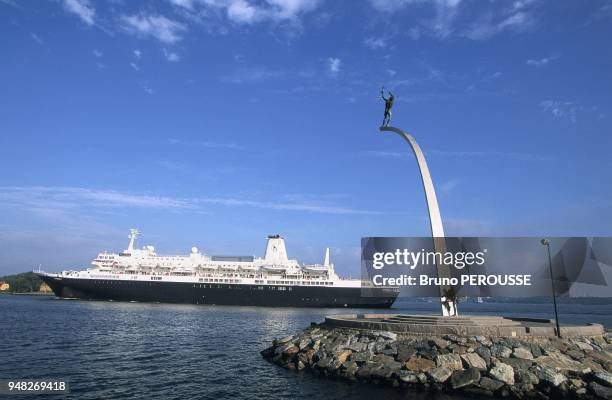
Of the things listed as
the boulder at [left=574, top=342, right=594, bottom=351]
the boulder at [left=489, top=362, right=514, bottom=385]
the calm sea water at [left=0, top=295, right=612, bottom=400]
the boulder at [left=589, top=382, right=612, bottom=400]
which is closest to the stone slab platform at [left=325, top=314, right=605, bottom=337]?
the boulder at [left=574, top=342, right=594, bottom=351]

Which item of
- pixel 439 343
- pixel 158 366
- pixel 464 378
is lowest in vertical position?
pixel 158 366

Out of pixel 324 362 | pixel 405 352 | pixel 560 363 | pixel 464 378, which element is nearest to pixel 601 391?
pixel 560 363

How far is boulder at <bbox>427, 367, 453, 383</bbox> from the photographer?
52.6ft

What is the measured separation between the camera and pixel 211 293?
76.4m

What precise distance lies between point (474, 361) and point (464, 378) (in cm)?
106

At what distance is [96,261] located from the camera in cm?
8088

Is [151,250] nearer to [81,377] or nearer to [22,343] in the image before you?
[22,343]

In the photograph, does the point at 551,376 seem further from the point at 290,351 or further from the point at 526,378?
the point at 290,351

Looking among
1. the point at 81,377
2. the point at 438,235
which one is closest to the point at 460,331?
the point at 438,235

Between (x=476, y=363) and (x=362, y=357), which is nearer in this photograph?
(x=476, y=363)

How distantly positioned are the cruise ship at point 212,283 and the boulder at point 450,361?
60.8 metres

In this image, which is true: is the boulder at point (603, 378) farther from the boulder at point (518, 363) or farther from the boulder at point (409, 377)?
the boulder at point (409, 377)

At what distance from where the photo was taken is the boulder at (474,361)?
16394mm

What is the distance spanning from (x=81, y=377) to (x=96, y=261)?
69598mm
